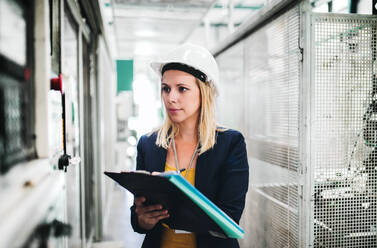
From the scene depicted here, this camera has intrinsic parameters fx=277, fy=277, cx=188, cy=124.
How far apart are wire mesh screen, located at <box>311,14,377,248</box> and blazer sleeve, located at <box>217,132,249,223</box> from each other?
61 cm

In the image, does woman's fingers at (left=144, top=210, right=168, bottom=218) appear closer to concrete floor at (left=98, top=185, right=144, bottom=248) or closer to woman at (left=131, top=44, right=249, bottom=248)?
woman at (left=131, top=44, right=249, bottom=248)

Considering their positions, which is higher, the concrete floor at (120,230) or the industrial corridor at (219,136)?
the industrial corridor at (219,136)

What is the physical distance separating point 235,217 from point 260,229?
4.11 feet

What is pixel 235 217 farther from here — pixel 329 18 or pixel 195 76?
pixel 329 18

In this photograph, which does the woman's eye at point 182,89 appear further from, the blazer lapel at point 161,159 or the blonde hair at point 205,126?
the blazer lapel at point 161,159

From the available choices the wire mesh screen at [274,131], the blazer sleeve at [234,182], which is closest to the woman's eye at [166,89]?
the blazer sleeve at [234,182]

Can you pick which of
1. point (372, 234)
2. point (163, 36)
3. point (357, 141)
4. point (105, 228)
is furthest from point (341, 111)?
point (163, 36)

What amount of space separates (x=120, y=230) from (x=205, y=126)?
2.90 m

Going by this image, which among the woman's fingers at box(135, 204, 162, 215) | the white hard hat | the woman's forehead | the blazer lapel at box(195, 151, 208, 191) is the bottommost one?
the woman's fingers at box(135, 204, 162, 215)

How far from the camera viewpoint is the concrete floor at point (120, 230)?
3.19 m

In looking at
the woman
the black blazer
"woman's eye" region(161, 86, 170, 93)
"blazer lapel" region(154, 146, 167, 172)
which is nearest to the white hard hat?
the woman

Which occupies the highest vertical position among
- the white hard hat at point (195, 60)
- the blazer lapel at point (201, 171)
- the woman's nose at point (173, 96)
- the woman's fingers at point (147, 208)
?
the white hard hat at point (195, 60)

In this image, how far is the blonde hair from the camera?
1.30 metres

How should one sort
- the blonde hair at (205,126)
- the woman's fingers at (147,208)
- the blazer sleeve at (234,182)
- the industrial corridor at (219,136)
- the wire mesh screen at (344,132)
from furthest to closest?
the wire mesh screen at (344,132) < the blonde hair at (205,126) < the blazer sleeve at (234,182) < the woman's fingers at (147,208) < the industrial corridor at (219,136)
